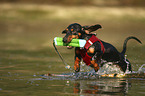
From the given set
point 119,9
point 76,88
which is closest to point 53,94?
point 76,88

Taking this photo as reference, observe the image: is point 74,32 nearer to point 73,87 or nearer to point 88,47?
point 88,47

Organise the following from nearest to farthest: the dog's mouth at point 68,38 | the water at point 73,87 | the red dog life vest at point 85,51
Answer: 1. the water at point 73,87
2. the dog's mouth at point 68,38
3. the red dog life vest at point 85,51

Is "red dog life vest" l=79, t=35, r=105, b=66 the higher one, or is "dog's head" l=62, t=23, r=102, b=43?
"dog's head" l=62, t=23, r=102, b=43

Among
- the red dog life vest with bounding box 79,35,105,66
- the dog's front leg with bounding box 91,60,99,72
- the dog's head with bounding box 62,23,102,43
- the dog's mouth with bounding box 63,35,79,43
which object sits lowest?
the dog's front leg with bounding box 91,60,99,72

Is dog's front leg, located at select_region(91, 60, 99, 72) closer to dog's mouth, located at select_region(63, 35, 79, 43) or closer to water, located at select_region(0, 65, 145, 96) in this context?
water, located at select_region(0, 65, 145, 96)

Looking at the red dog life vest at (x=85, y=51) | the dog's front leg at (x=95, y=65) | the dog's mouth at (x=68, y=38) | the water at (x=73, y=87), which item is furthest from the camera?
the dog's front leg at (x=95, y=65)

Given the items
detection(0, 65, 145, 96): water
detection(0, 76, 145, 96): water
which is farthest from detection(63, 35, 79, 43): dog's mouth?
detection(0, 76, 145, 96): water

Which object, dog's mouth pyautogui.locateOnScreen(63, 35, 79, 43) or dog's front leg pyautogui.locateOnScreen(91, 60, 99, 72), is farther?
dog's front leg pyautogui.locateOnScreen(91, 60, 99, 72)

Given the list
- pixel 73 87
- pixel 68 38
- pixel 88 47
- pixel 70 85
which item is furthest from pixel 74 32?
pixel 73 87

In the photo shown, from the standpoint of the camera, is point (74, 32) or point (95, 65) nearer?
point (74, 32)

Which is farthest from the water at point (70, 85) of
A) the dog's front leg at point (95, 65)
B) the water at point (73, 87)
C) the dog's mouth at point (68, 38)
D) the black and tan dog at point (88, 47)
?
the dog's mouth at point (68, 38)

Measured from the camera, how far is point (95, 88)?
9.96 metres

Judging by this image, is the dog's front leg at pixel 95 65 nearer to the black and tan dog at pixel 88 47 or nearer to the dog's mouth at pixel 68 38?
the black and tan dog at pixel 88 47

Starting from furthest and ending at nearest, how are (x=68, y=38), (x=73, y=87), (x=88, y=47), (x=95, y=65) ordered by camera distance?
1. (x=95, y=65)
2. (x=88, y=47)
3. (x=68, y=38)
4. (x=73, y=87)
